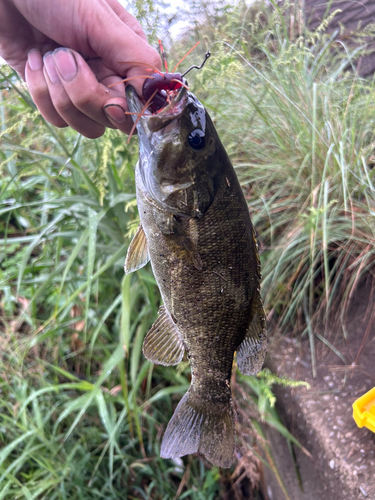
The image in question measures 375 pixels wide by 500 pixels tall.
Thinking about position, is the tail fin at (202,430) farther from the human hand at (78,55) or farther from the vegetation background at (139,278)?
the human hand at (78,55)

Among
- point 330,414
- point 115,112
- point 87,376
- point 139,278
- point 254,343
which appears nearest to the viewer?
point 115,112

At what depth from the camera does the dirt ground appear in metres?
1.50

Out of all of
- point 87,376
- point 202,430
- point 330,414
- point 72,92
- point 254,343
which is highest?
point 72,92

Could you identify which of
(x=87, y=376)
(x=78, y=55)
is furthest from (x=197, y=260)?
(x=87, y=376)

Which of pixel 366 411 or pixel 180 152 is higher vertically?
pixel 180 152

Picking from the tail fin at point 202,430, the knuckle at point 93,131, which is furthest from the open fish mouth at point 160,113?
the tail fin at point 202,430

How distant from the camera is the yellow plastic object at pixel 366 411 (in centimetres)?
142

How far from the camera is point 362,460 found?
1473mm

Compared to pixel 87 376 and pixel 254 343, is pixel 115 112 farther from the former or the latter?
pixel 87 376

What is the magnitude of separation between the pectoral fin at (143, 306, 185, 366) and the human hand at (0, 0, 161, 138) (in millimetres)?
787

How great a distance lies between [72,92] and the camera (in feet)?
3.70

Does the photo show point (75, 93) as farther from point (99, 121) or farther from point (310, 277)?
point (310, 277)

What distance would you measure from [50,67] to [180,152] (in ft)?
1.78

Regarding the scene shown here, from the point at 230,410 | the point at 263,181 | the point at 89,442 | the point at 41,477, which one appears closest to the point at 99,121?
the point at 230,410
